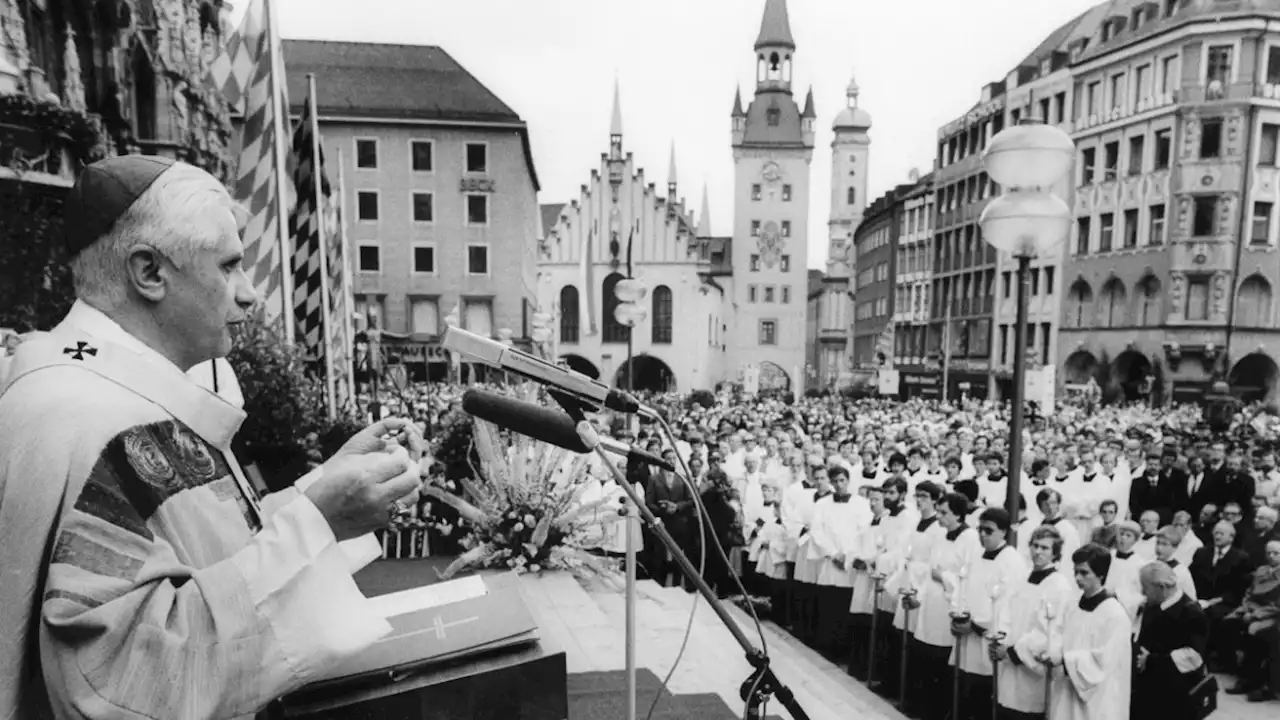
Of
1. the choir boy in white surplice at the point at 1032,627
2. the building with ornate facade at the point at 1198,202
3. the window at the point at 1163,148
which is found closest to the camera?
the choir boy in white surplice at the point at 1032,627

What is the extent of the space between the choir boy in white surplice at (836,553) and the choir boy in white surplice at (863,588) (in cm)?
24

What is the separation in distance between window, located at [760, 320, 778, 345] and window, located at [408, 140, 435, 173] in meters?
28.5

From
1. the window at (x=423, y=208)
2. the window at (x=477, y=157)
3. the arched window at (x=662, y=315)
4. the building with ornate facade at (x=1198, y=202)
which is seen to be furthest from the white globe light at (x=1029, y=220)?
the arched window at (x=662, y=315)

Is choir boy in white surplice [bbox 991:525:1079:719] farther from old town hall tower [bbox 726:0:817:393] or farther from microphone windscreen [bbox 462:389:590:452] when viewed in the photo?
old town hall tower [bbox 726:0:817:393]

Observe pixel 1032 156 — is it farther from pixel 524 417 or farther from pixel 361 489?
pixel 361 489

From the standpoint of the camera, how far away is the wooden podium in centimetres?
158

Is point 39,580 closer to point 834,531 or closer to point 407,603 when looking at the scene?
point 407,603

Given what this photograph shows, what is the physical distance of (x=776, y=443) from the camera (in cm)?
1658

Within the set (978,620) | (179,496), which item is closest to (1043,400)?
(978,620)

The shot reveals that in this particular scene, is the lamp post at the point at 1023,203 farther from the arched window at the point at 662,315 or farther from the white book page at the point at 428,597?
the arched window at the point at 662,315

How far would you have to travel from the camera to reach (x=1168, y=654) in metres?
6.71

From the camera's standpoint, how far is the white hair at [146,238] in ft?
4.38

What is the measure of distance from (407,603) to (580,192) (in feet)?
180

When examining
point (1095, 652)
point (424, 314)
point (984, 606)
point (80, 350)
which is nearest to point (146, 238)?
point (80, 350)
